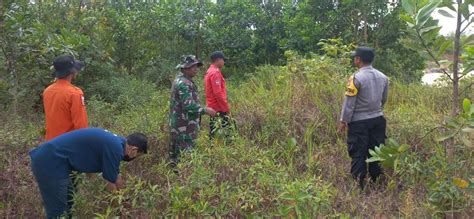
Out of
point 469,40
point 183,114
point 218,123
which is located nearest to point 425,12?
point 469,40

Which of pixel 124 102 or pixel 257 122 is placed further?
pixel 124 102

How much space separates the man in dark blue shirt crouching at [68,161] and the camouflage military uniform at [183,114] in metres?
1.42

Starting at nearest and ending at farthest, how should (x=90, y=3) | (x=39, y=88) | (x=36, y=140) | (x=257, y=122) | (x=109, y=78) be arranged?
(x=36, y=140) → (x=257, y=122) → (x=39, y=88) → (x=109, y=78) → (x=90, y=3)

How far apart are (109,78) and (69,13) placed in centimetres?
143

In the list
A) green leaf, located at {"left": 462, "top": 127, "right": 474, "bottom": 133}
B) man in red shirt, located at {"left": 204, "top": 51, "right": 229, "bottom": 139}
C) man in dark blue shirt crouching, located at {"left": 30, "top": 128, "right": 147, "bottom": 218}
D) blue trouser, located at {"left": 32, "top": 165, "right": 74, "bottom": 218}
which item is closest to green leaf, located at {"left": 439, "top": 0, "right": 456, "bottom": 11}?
green leaf, located at {"left": 462, "top": 127, "right": 474, "bottom": 133}

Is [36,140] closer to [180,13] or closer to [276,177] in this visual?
[276,177]

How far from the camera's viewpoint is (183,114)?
5.18 meters

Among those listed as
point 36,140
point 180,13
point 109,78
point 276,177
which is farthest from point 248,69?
point 276,177

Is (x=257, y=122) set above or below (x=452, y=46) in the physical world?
below

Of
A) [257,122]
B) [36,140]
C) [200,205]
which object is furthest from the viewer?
[257,122]

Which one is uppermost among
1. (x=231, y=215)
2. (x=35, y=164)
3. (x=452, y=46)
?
(x=452, y=46)

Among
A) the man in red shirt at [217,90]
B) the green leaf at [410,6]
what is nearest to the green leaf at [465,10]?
the green leaf at [410,6]

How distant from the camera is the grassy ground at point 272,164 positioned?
11.8ft

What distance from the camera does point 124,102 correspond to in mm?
7477
